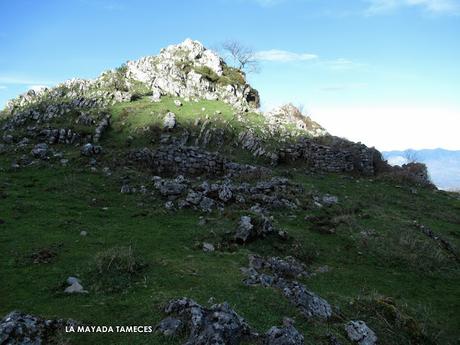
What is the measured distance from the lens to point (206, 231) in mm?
23250

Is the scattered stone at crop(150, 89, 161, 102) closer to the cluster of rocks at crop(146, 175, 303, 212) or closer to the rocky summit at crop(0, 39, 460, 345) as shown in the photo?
the rocky summit at crop(0, 39, 460, 345)

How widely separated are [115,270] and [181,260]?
3.57m

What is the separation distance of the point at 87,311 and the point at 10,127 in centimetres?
4084

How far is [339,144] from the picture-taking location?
48.8 meters

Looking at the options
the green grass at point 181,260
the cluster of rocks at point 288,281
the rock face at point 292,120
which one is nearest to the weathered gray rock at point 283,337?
the green grass at point 181,260

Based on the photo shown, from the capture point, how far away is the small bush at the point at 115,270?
1543cm

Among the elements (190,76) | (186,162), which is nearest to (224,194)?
(186,162)

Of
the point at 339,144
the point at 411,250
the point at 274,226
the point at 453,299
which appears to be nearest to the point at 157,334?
the point at 274,226

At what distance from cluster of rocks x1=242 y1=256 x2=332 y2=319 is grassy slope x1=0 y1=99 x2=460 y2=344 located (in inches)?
18.4

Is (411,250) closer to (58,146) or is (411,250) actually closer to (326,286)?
(326,286)

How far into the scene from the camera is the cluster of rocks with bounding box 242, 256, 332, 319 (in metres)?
14.6

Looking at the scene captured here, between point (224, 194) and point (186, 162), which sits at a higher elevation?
point (186, 162)

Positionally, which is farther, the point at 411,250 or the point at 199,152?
the point at 199,152

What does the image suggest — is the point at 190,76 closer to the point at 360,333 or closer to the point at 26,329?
the point at 360,333
